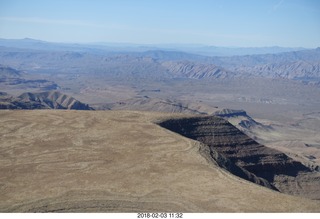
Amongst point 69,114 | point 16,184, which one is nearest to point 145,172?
point 16,184

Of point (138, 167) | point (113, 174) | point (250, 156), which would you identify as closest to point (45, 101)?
point (250, 156)

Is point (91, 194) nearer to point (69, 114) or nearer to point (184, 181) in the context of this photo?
point (184, 181)

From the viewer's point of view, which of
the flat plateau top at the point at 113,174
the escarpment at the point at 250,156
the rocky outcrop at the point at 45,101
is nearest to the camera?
the flat plateau top at the point at 113,174

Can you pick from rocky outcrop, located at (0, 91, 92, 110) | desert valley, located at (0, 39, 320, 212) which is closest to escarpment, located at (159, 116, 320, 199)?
desert valley, located at (0, 39, 320, 212)

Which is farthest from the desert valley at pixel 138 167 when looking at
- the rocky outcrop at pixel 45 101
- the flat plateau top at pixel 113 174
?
the rocky outcrop at pixel 45 101

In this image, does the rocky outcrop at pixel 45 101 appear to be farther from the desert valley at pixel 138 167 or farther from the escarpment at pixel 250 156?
the escarpment at pixel 250 156
